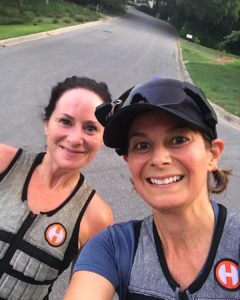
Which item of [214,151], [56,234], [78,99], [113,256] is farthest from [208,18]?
[113,256]

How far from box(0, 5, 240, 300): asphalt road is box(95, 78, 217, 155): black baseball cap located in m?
2.38

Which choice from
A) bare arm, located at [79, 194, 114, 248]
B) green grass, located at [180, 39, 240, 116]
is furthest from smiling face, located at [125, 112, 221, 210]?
green grass, located at [180, 39, 240, 116]

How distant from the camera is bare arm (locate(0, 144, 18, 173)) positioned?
8.80 feet

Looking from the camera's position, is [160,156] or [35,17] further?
[35,17]

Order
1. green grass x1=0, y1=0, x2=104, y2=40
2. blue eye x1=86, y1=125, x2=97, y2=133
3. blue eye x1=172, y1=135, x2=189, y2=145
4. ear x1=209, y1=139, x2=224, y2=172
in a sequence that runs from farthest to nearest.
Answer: green grass x1=0, y1=0, x2=104, y2=40
blue eye x1=86, y1=125, x2=97, y2=133
ear x1=209, y1=139, x2=224, y2=172
blue eye x1=172, y1=135, x2=189, y2=145

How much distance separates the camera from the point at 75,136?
263 centimetres

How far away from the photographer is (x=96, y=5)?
53.7 metres

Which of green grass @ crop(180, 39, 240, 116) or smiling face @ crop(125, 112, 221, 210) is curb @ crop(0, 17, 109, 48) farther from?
smiling face @ crop(125, 112, 221, 210)

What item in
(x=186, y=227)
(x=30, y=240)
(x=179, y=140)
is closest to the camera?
(x=179, y=140)

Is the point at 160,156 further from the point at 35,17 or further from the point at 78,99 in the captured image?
the point at 35,17

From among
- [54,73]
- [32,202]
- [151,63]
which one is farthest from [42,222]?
[151,63]

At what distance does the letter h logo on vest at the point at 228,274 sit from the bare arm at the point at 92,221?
2.97 feet

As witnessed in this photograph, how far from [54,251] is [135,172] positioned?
0.82 meters

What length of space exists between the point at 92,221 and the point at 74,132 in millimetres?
500
